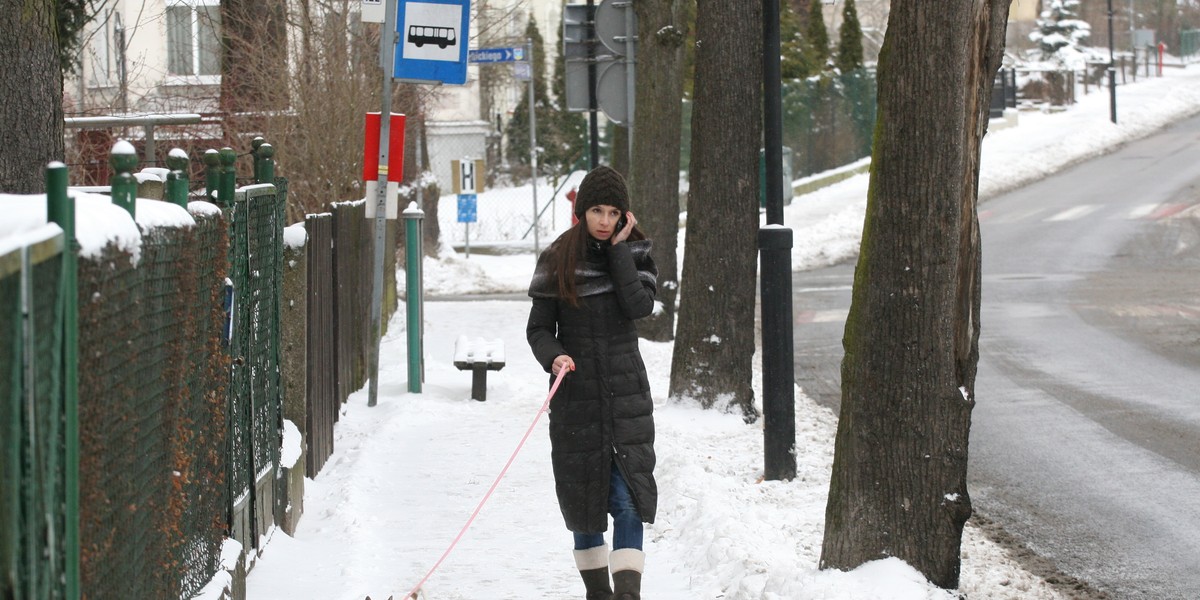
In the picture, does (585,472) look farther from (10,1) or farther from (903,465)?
(10,1)

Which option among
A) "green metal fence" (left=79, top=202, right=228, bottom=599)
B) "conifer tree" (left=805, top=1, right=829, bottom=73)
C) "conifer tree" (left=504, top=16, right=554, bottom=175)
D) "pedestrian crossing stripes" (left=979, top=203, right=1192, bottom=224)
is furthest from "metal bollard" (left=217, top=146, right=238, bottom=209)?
"conifer tree" (left=805, top=1, right=829, bottom=73)

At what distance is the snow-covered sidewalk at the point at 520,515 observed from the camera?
6.07 metres

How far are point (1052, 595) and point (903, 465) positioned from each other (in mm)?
975

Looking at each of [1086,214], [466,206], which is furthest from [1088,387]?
[1086,214]

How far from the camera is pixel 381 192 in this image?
1066 cm

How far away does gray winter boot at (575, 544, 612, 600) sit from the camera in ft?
18.7

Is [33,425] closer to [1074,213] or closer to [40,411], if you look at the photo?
[40,411]

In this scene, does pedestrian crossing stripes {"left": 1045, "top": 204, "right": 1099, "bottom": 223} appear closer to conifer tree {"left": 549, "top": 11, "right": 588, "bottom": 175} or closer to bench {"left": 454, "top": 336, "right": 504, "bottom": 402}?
conifer tree {"left": 549, "top": 11, "right": 588, "bottom": 175}

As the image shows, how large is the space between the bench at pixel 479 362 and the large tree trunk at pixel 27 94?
14.2 feet

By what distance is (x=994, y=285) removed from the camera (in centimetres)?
1911

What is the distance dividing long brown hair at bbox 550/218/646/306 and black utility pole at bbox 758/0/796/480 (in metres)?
2.52

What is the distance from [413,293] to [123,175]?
7.73m

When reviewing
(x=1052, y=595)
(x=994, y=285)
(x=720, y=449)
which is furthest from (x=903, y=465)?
(x=994, y=285)

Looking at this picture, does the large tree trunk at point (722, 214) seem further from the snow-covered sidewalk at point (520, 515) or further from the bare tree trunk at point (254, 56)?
the bare tree trunk at point (254, 56)
